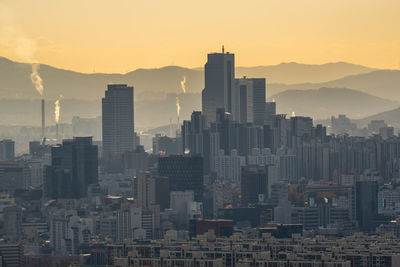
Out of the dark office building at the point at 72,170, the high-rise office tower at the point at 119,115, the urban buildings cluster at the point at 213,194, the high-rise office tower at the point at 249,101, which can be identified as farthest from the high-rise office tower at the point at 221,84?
the dark office building at the point at 72,170

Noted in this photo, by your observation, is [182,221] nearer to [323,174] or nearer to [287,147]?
[323,174]

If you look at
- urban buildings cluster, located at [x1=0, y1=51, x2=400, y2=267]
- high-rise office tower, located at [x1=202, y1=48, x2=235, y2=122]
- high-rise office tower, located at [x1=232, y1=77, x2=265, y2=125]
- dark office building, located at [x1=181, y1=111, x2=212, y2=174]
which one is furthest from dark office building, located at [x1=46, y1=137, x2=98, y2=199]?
high-rise office tower, located at [x1=232, y1=77, x2=265, y2=125]

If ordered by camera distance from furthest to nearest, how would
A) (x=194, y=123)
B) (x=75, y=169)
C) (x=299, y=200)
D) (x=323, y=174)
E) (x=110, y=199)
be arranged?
(x=194, y=123), (x=323, y=174), (x=75, y=169), (x=110, y=199), (x=299, y=200)

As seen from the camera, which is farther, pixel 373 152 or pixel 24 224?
pixel 373 152

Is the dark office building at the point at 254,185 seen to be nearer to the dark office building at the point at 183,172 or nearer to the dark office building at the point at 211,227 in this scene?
the dark office building at the point at 183,172

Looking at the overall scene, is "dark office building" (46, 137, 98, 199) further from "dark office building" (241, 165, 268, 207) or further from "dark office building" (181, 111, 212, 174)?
"dark office building" (181, 111, 212, 174)

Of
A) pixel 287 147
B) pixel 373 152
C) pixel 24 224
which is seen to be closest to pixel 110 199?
pixel 24 224
